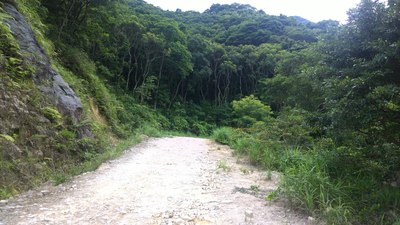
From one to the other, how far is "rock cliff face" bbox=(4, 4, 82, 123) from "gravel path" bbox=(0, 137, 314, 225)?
2254mm

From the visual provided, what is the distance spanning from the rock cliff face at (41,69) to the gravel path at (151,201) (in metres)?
2.25

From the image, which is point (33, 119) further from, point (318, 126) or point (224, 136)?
point (224, 136)

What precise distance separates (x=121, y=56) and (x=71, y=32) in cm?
1692

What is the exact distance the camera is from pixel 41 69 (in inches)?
303

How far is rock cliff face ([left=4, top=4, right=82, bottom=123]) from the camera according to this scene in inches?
289

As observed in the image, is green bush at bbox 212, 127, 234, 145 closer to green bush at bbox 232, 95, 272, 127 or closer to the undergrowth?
green bush at bbox 232, 95, 272, 127

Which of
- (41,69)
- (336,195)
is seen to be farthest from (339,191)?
(41,69)

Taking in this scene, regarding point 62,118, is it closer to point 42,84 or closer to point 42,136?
point 42,84

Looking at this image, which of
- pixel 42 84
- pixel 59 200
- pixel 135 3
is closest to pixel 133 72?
pixel 135 3

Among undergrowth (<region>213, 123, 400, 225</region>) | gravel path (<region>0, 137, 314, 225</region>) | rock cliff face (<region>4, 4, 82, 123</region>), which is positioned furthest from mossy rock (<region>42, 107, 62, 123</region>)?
undergrowth (<region>213, 123, 400, 225</region>)

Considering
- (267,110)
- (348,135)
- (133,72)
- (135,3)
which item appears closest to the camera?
(348,135)

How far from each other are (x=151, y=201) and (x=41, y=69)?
529cm

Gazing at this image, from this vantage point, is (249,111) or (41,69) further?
(249,111)

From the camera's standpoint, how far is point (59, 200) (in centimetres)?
454
